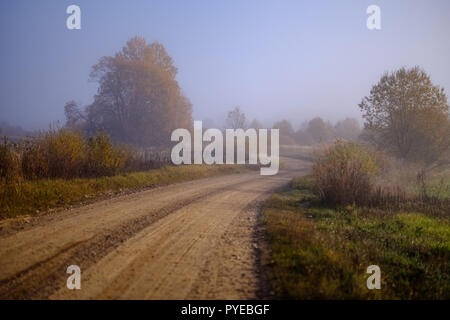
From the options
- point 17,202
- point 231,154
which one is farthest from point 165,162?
point 231,154

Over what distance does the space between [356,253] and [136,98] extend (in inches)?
1438

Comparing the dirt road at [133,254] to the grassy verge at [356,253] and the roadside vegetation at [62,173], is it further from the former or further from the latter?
the roadside vegetation at [62,173]

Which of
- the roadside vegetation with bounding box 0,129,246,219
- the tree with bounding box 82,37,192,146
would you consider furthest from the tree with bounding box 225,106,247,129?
the roadside vegetation with bounding box 0,129,246,219

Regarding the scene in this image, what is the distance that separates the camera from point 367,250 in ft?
22.7

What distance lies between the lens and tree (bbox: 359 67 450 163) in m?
23.4

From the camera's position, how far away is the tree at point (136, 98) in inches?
1448

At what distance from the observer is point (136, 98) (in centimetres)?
3788

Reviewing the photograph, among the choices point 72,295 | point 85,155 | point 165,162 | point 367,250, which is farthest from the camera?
point 165,162

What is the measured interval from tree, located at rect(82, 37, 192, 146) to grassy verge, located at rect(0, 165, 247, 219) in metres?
21.3

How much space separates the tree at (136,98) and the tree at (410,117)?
2514 cm

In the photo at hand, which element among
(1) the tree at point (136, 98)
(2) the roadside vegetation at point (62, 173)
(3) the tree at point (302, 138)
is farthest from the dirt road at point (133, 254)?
(3) the tree at point (302, 138)
